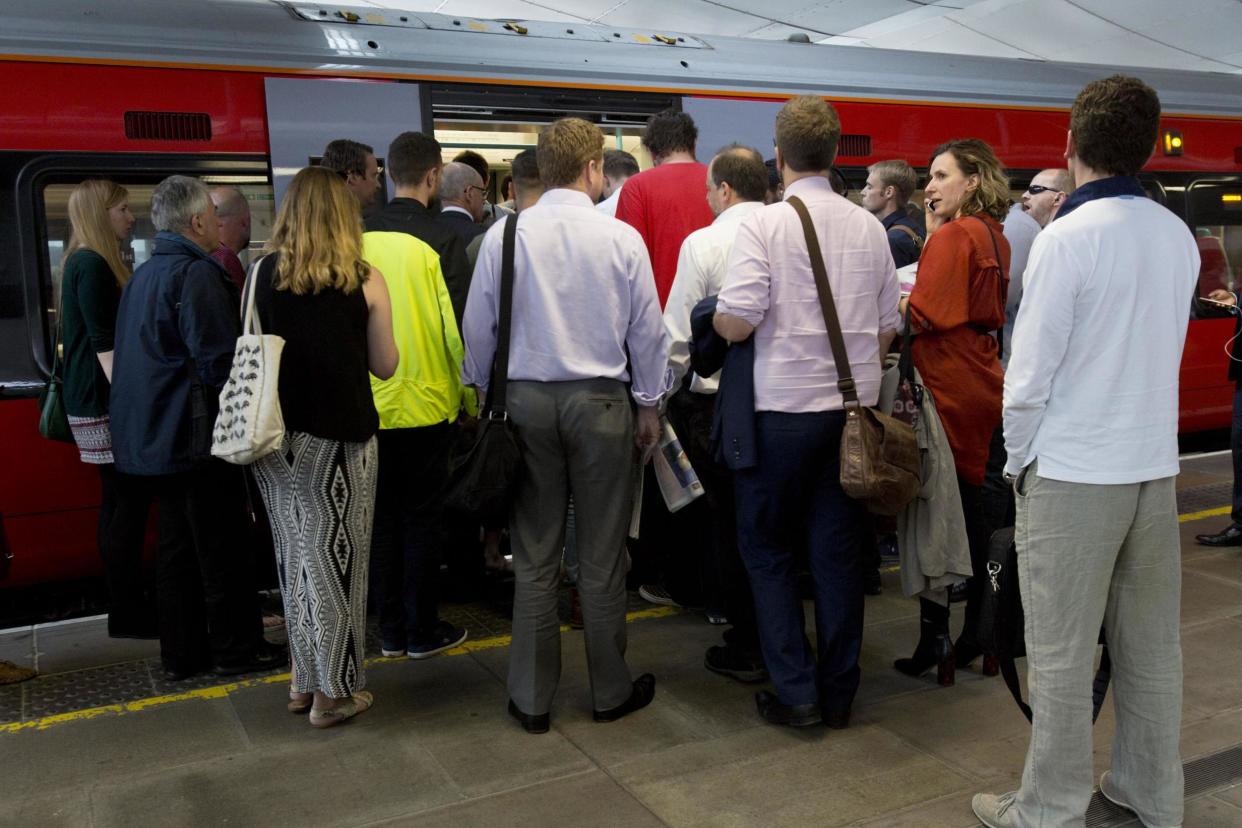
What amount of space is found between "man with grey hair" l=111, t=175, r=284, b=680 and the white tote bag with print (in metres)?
0.41

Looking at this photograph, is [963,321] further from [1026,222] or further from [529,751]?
[529,751]

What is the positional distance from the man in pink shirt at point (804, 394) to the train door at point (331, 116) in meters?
2.49

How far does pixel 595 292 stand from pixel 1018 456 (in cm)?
141

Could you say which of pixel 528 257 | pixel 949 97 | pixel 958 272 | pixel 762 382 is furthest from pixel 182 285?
pixel 949 97

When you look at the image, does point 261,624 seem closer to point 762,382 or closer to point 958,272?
point 762,382

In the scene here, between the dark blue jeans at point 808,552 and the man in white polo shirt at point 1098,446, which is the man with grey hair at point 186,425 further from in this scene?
the man in white polo shirt at point 1098,446

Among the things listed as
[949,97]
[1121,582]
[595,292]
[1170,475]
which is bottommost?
A: [1121,582]

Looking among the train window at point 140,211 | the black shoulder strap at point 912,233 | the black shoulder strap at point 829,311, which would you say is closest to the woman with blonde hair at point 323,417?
the black shoulder strap at point 829,311

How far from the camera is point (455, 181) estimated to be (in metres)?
5.00

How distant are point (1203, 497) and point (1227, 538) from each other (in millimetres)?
1104

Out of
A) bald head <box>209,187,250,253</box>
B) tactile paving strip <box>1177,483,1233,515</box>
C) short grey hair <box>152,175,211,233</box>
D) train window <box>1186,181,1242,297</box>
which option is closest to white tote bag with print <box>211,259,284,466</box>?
short grey hair <box>152,175,211,233</box>

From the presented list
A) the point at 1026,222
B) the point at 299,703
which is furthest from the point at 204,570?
the point at 1026,222

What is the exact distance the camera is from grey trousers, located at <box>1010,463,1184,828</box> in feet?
8.80

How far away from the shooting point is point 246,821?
316cm
